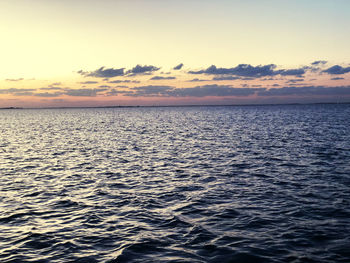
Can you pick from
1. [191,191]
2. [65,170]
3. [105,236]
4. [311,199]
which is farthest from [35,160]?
[311,199]

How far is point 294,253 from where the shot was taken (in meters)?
11.9

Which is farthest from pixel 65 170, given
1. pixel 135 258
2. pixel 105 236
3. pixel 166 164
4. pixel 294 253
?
pixel 294 253

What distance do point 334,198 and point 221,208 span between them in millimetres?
7437

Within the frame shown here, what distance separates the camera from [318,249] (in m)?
12.1

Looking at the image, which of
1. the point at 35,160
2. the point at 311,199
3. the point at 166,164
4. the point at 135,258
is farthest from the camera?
the point at 35,160

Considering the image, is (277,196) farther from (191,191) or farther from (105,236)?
(105,236)

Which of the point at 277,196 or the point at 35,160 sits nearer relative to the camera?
the point at 277,196

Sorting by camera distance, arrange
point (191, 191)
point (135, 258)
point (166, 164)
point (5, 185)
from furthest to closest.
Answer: point (166, 164), point (5, 185), point (191, 191), point (135, 258)

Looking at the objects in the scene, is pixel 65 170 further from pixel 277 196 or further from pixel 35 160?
pixel 277 196

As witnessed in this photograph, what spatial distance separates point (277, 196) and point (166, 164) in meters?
14.4

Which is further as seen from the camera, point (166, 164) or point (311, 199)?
point (166, 164)

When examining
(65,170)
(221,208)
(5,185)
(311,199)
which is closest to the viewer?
(221,208)

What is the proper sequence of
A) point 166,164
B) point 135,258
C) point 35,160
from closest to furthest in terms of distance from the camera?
1. point 135,258
2. point 166,164
3. point 35,160

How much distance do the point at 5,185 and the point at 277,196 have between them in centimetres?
2043
